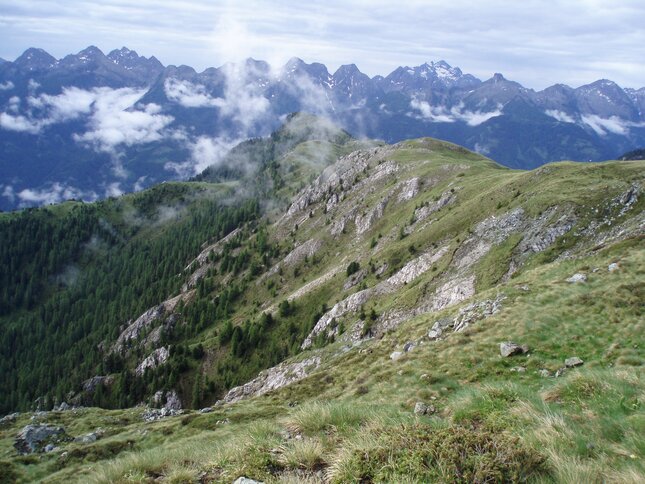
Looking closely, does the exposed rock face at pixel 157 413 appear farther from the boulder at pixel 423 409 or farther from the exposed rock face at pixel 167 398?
the exposed rock face at pixel 167 398

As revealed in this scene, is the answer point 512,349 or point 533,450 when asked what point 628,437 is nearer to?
point 533,450

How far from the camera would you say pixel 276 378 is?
232 feet

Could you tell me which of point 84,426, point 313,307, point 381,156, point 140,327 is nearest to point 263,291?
point 313,307

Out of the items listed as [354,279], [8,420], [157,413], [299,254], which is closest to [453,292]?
[157,413]

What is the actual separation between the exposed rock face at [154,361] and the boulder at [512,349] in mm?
130624

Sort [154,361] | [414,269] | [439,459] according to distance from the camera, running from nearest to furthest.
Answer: [439,459] → [414,269] → [154,361]

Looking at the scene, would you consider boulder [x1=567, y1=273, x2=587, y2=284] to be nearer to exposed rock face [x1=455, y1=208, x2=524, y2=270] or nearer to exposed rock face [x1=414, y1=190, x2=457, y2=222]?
exposed rock face [x1=455, y1=208, x2=524, y2=270]

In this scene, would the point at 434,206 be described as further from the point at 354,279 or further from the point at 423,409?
the point at 423,409

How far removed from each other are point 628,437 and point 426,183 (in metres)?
134

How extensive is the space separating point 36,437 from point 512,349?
38.9m

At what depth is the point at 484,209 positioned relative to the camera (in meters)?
86.3

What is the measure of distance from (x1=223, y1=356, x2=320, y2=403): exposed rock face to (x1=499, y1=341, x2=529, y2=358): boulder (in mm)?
36854

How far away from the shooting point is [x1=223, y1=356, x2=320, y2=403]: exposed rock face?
6114 centimetres

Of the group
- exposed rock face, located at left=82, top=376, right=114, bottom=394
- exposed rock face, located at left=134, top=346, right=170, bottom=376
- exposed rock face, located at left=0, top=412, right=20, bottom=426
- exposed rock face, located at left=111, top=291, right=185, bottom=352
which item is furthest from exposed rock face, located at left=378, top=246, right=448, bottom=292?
exposed rock face, located at left=111, top=291, right=185, bottom=352
